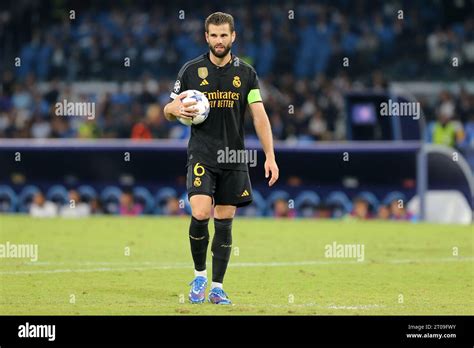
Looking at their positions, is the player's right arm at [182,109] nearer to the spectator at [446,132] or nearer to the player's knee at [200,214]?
the player's knee at [200,214]

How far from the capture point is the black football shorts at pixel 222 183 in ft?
35.5

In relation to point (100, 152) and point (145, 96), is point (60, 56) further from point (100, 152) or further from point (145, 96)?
point (100, 152)

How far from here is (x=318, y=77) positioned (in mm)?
29062

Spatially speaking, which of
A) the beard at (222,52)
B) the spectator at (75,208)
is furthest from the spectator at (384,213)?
the beard at (222,52)

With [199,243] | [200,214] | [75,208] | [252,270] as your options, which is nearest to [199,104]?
[200,214]

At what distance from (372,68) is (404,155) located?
859 centimetres

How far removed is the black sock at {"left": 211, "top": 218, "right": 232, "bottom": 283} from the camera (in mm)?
10961

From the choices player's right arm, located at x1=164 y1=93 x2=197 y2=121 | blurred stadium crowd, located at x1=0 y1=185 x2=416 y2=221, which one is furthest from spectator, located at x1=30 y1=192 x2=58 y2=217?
player's right arm, located at x1=164 y1=93 x2=197 y2=121

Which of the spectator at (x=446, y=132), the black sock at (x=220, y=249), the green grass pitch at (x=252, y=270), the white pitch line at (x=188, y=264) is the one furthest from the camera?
the spectator at (x=446, y=132)

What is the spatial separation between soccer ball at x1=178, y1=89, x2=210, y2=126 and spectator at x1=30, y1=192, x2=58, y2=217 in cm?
1192

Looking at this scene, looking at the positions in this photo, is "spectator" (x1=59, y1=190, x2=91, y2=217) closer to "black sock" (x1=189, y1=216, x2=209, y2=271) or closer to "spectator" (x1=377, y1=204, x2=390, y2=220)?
"spectator" (x1=377, y1=204, x2=390, y2=220)
